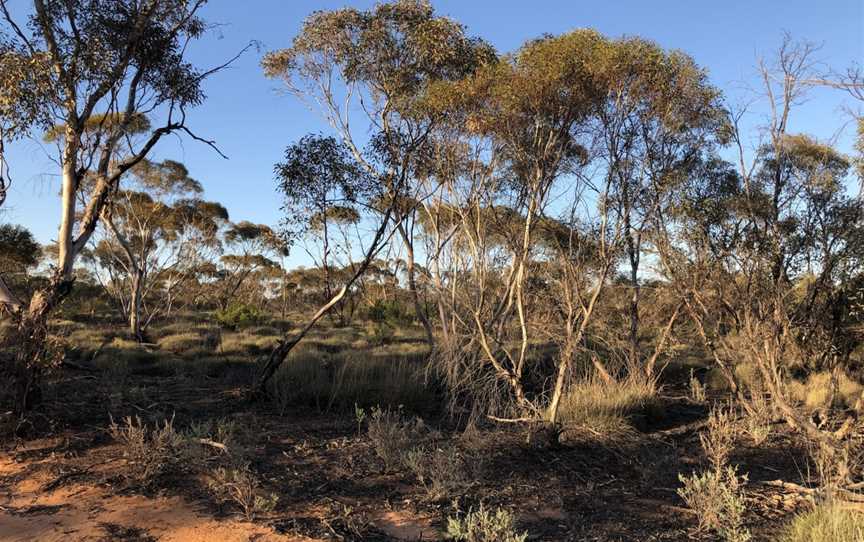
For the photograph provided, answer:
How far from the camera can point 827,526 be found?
396cm

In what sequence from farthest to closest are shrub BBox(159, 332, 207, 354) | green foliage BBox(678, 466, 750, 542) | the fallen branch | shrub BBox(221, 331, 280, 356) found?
shrub BBox(221, 331, 280, 356), shrub BBox(159, 332, 207, 354), the fallen branch, green foliage BBox(678, 466, 750, 542)

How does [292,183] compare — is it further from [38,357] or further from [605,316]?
[605,316]

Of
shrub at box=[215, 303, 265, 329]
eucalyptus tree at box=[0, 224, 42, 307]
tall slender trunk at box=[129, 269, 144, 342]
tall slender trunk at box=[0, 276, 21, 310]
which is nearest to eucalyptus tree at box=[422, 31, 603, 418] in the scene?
tall slender trunk at box=[0, 276, 21, 310]

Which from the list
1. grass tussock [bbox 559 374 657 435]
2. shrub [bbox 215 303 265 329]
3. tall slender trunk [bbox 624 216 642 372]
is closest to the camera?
grass tussock [bbox 559 374 657 435]

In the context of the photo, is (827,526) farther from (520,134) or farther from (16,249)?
→ (16,249)

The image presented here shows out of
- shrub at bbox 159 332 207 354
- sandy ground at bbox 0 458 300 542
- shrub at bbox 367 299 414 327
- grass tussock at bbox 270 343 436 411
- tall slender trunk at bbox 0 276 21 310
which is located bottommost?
sandy ground at bbox 0 458 300 542

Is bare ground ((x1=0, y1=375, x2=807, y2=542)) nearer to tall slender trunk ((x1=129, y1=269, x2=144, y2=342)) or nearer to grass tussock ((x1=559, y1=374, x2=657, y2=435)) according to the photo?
grass tussock ((x1=559, y1=374, x2=657, y2=435))

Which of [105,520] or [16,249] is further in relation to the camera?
[16,249]

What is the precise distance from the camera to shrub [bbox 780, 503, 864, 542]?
3821 millimetres

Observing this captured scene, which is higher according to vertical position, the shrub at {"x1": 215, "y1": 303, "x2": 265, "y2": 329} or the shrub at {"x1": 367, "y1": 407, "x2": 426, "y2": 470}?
the shrub at {"x1": 215, "y1": 303, "x2": 265, "y2": 329}

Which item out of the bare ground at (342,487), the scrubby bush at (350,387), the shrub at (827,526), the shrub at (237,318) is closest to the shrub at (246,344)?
the shrub at (237,318)

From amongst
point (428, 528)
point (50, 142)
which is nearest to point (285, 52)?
point (50, 142)

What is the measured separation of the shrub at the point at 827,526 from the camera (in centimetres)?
382

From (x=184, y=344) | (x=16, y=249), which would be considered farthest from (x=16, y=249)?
(x=184, y=344)
